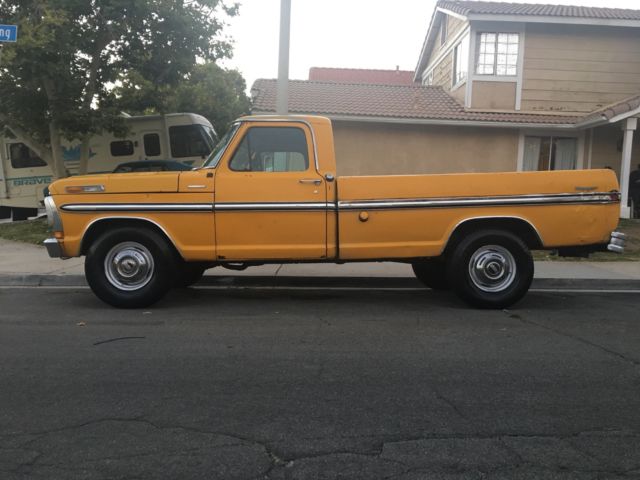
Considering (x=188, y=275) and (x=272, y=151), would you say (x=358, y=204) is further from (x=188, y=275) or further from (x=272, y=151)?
(x=188, y=275)

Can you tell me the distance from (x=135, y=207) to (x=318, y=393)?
3458 mm

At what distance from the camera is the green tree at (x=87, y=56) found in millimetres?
11562

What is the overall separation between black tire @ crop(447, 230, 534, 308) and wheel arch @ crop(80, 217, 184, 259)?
3274 mm

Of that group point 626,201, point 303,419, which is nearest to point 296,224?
point 303,419

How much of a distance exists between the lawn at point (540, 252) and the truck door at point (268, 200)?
19.5 feet

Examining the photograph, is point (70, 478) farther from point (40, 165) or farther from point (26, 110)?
point (40, 165)

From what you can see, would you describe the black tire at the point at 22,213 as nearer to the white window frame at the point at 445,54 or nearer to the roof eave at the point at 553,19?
the white window frame at the point at 445,54

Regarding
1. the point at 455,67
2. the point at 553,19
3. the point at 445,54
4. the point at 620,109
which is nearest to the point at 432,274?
the point at 620,109

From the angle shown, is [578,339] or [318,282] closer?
[578,339]

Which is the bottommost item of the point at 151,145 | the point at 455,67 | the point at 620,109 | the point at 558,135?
the point at 151,145

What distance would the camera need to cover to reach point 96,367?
178 inches

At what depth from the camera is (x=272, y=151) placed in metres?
6.48

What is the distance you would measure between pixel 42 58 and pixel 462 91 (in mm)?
11261

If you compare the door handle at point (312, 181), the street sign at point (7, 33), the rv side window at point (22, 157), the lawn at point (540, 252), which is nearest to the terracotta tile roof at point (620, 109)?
the lawn at point (540, 252)
